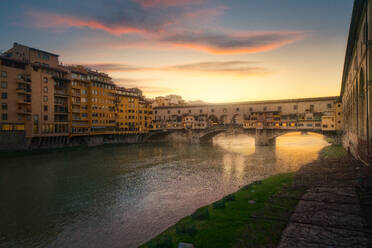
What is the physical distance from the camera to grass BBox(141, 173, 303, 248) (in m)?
10.3

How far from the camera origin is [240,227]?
1149 centimetres

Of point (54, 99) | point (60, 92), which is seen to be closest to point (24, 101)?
point (54, 99)

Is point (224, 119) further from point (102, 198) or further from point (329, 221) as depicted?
point (329, 221)

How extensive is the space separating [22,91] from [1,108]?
211 inches

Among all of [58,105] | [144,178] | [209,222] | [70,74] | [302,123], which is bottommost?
[144,178]

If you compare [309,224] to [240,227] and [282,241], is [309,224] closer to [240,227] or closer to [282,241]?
[282,241]

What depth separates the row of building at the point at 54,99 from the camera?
50.8 m

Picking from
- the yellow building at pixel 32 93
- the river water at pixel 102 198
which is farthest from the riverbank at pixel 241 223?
the yellow building at pixel 32 93

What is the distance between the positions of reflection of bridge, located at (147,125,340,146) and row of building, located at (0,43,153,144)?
16354mm

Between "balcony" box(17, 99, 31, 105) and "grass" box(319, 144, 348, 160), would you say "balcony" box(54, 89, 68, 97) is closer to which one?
"balcony" box(17, 99, 31, 105)

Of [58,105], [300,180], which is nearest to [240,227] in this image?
[300,180]

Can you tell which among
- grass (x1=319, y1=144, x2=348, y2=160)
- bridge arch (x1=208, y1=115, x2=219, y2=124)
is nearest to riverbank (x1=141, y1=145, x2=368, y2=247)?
grass (x1=319, y1=144, x2=348, y2=160)

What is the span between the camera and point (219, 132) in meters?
81.8

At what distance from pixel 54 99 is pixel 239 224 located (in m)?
61.1
